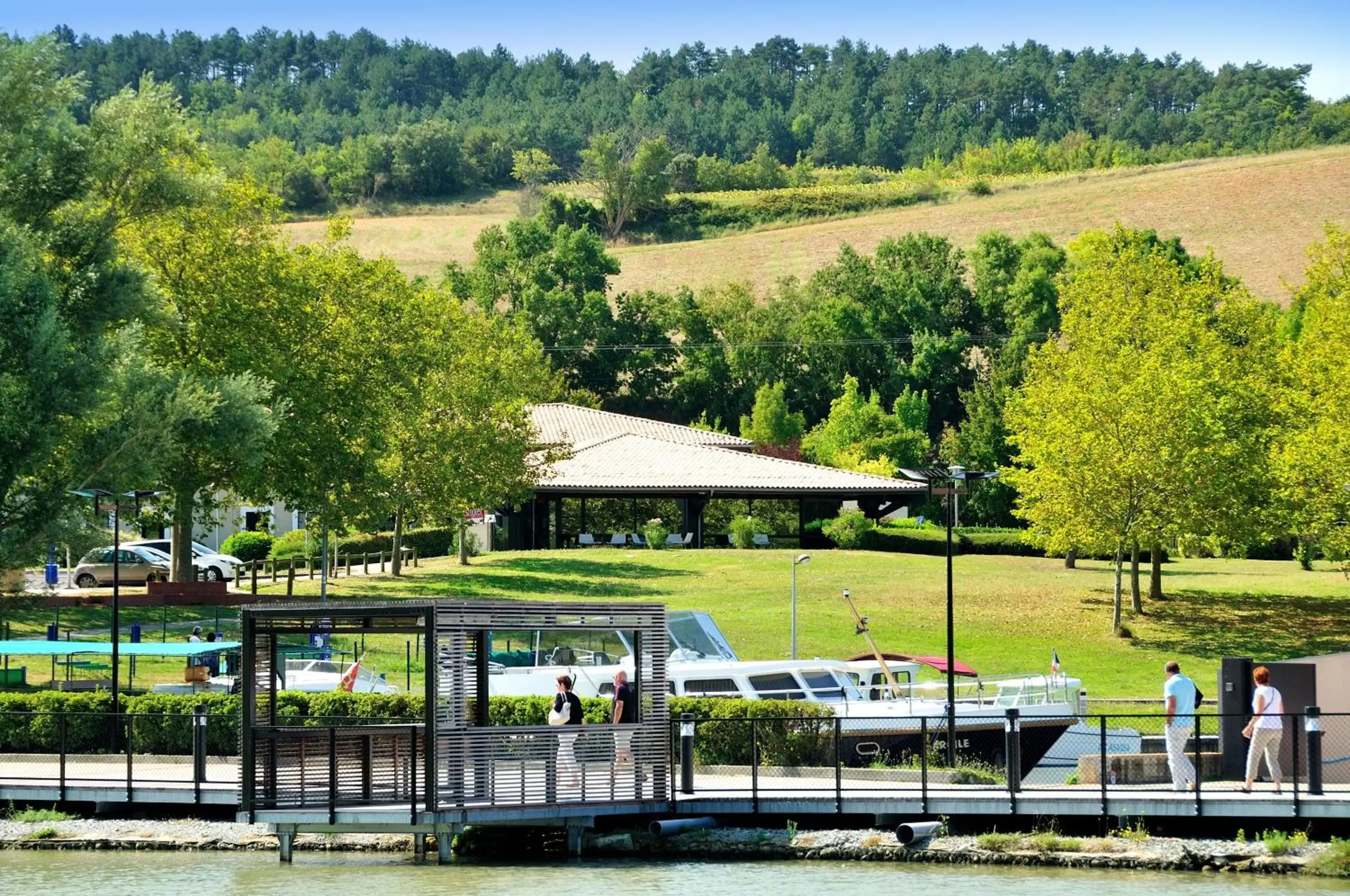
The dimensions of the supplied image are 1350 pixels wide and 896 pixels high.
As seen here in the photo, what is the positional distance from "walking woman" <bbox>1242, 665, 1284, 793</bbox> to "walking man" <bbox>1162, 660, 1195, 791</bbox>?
2.47 ft

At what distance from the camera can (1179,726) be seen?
23562 mm

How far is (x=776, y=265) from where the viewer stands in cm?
13862

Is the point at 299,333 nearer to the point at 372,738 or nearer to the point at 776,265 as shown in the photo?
the point at 372,738

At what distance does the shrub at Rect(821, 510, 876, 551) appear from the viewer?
6844cm

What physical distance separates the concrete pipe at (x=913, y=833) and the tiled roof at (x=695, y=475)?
140 ft

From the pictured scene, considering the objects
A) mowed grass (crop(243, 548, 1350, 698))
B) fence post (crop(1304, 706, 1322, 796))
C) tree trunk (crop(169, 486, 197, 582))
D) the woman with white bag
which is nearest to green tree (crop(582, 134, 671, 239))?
mowed grass (crop(243, 548, 1350, 698))

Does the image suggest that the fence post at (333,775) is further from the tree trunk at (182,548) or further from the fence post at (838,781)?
the tree trunk at (182,548)

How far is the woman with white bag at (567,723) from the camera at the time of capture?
79.6 feet

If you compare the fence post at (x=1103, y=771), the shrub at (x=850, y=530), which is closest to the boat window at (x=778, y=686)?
the fence post at (x=1103, y=771)

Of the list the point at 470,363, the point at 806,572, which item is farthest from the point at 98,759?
the point at 470,363

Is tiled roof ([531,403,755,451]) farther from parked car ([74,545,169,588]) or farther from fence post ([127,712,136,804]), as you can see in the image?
fence post ([127,712,136,804])

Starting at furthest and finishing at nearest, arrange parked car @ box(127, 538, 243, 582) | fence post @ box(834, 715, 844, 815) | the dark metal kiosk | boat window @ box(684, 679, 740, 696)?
1. parked car @ box(127, 538, 243, 582)
2. boat window @ box(684, 679, 740, 696)
3. fence post @ box(834, 715, 844, 815)
4. the dark metal kiosk

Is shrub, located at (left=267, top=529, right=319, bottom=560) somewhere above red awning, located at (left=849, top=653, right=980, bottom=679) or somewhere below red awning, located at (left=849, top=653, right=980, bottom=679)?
above

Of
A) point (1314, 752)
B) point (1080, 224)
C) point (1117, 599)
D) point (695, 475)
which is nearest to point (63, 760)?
point (1314, 752)
